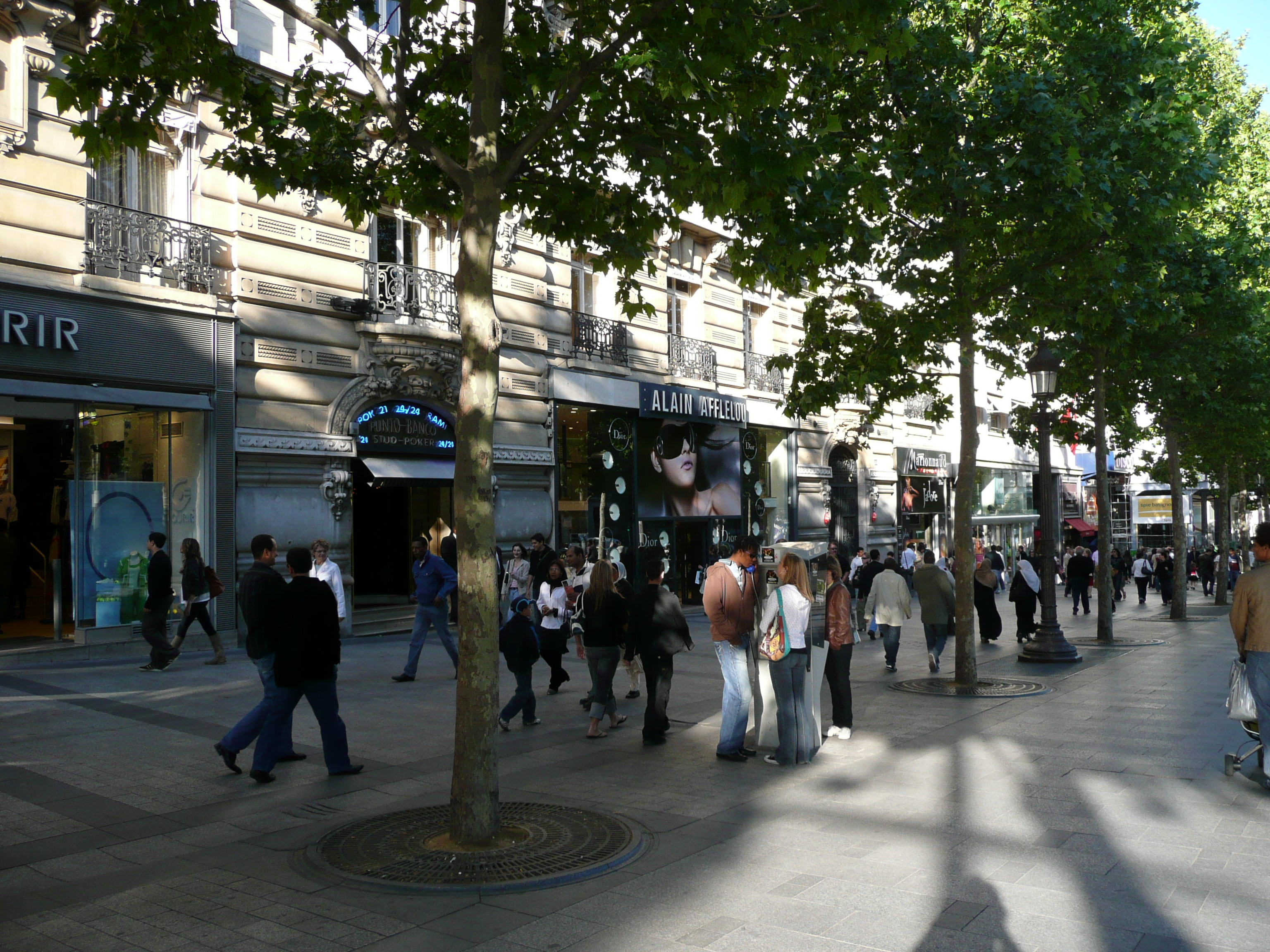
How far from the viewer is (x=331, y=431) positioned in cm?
1672

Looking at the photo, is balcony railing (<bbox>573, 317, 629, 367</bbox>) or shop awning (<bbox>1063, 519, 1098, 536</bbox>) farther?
shop awning (<bbox>1063, 519, 1098, 536</bbox>)

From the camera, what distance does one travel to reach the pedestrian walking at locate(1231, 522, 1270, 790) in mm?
7531

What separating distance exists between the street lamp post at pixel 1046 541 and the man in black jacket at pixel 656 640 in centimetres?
807

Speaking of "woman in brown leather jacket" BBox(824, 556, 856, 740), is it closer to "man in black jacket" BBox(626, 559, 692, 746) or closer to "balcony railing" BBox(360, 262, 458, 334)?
"man in black jacket" BBox(626, 559, 692, 746)

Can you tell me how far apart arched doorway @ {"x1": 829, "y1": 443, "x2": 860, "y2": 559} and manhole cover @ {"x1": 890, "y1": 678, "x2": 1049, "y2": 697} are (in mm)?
17715

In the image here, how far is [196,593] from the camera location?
13328mm

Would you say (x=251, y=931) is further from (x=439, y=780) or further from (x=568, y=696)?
(x=568, y=696)

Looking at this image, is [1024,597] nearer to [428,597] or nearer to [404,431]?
[428,597]

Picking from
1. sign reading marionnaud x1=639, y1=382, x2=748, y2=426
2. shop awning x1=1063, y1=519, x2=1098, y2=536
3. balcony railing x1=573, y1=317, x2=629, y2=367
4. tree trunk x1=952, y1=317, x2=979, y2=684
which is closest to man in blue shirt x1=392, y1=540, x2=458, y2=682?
tree trunk x1=952, y1=317, x2=979, y2=684

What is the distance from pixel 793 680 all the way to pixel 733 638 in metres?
0.59

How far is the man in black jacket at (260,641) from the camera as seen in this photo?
25.7 feet

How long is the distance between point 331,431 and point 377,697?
629cm

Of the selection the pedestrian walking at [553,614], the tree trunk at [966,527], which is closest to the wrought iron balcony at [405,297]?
the pedestrian walking at [553,614]

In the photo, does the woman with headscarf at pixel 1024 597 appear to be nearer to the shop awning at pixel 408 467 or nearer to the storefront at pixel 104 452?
the shop awning at pixel 408 467
